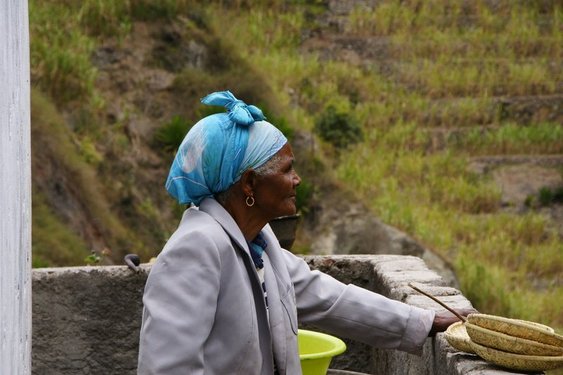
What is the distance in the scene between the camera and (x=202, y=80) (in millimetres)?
11945

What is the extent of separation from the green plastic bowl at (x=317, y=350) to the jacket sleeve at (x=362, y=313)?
0.52 ft

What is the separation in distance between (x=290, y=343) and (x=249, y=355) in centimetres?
15

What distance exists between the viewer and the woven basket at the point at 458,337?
295 cm

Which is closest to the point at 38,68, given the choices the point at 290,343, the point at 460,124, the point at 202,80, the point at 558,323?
the point at 202,80

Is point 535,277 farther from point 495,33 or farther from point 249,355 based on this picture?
point 249,355

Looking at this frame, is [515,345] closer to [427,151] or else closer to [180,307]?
[180,307]

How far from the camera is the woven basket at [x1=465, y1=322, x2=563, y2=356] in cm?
278

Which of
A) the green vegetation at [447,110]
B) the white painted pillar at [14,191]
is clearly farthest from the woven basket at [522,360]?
the green vegetation at [447,110]

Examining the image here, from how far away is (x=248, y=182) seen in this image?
9.41 ft

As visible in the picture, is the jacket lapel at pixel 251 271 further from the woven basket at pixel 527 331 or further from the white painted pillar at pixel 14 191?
the woven basket at pixel 527 331

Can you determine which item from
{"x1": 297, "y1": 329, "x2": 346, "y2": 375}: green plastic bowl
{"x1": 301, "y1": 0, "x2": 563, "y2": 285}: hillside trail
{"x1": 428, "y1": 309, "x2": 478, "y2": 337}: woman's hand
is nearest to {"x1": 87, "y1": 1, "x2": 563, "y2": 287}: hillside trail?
{"x1": 301, "y1": 0, "x2": 563, "y2": 285}: hillside trail

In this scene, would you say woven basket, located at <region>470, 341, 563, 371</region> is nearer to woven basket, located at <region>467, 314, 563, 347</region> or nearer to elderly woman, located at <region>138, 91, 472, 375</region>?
woven basket, located at <region>467, 314, 563, 347</region>

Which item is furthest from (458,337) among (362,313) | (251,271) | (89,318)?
(89,318)

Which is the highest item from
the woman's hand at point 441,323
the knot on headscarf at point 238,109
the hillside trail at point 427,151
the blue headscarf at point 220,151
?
the knot on headscarf at point 238,109
